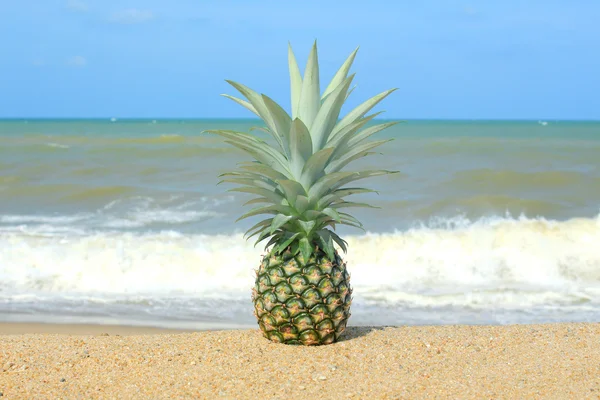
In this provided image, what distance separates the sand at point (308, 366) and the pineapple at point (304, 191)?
1.13ft

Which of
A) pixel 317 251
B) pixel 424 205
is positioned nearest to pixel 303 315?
pixel 317 251

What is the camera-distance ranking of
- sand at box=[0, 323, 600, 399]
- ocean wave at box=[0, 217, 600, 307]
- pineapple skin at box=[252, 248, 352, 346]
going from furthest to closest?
ocean wave at box=[0, 217, 600, 307]
pineapple skin at box=[252, 248, 352, 346]
sand at box=[0, 323, 600, 399]

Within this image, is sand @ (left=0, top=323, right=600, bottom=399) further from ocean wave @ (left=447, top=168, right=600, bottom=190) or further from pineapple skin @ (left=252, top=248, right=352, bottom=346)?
ocean wave @ (left=447, top=168, right=600, bottom=190)

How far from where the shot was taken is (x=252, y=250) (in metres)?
10.8

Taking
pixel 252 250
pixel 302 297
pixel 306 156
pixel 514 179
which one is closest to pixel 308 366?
pixel 302 297

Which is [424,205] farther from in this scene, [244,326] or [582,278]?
[244,326]

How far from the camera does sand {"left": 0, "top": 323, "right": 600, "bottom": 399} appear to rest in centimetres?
433

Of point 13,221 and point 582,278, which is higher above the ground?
point 13,221

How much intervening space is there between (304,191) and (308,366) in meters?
1.26

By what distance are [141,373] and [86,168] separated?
17.6m

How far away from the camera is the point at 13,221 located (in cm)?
1368

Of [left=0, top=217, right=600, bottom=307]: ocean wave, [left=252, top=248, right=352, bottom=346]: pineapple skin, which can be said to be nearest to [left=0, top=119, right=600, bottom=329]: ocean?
[left=0, top=217, right=600, bottom=307]: ocean wave

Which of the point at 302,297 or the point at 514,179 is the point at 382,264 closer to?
the point at 302,297

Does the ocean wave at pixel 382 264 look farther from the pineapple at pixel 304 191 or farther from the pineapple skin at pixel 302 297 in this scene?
the pineapple at pixel 304 191
